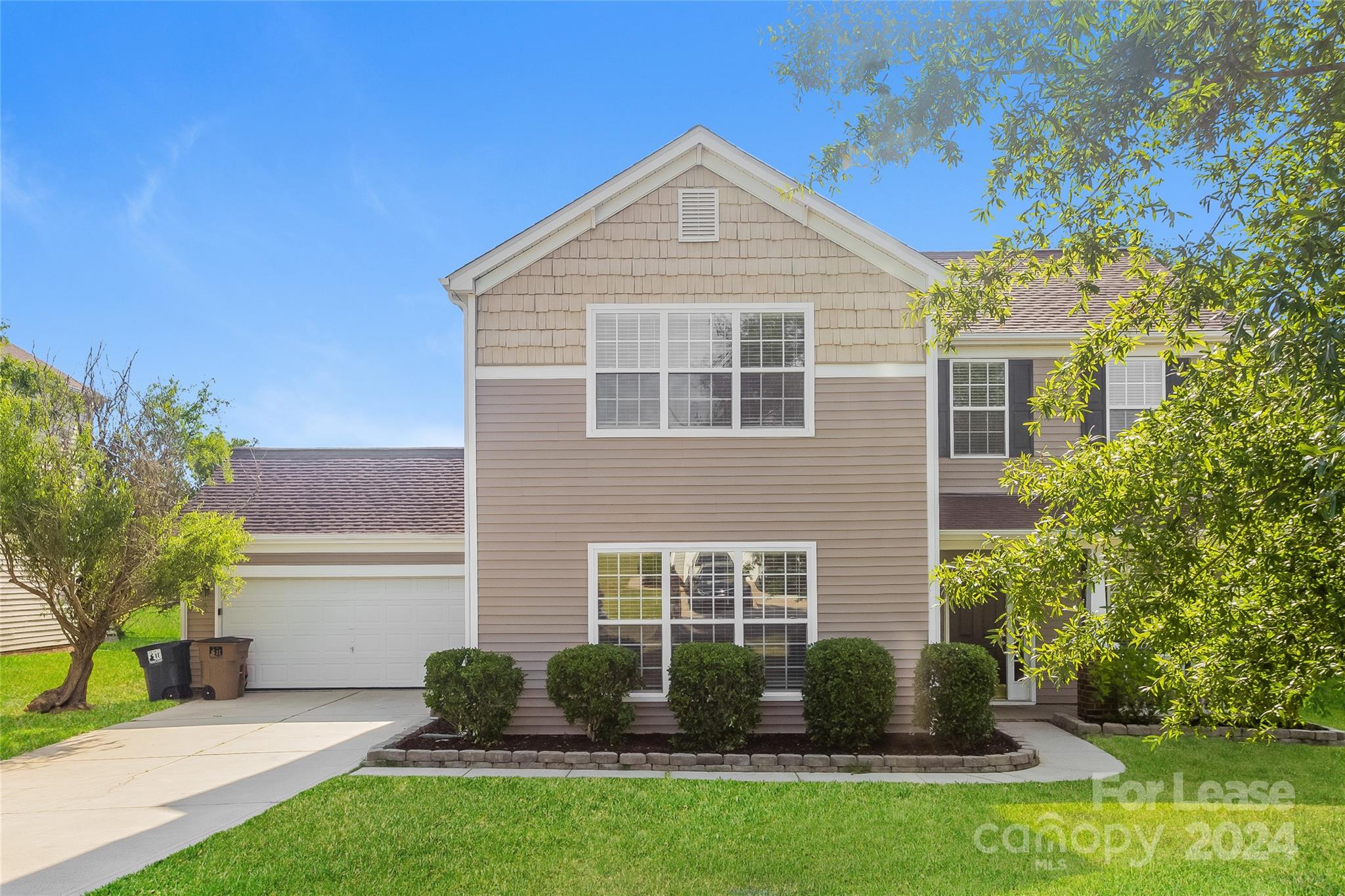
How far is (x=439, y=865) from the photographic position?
5988 mm

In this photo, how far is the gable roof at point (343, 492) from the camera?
14.9 m

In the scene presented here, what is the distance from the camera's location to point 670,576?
1043cm

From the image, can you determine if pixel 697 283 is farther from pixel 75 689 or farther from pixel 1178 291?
pixel 75 689

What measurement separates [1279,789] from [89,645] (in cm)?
1570

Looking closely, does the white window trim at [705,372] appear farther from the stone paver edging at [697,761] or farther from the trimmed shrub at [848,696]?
the stone paver edging at [697,761]

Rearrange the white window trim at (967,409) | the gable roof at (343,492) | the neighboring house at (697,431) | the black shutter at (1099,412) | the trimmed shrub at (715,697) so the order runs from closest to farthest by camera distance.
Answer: the trimmed shrub at (715,697), the neighboring house at (697,431), the black shutter at (1099,412), the white window trim at (967,409), the gable roof at (343,492)

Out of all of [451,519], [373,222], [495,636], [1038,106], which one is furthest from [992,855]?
[373,222]

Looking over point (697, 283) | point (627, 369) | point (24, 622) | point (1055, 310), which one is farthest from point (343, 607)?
point (1055, 310)

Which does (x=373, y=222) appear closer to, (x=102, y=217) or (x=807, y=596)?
(x=102, y=217)

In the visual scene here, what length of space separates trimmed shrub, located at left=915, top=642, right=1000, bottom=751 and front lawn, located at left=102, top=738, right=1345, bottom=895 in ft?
4.49

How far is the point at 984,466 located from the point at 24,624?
21.6 metres

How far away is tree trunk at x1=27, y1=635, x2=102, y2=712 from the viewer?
12.8 meters

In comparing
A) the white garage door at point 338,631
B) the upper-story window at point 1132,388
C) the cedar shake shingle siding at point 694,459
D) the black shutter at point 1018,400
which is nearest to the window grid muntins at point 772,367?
the cedar shake shingle siding at point 694,459

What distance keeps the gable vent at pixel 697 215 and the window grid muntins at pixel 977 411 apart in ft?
14.2
